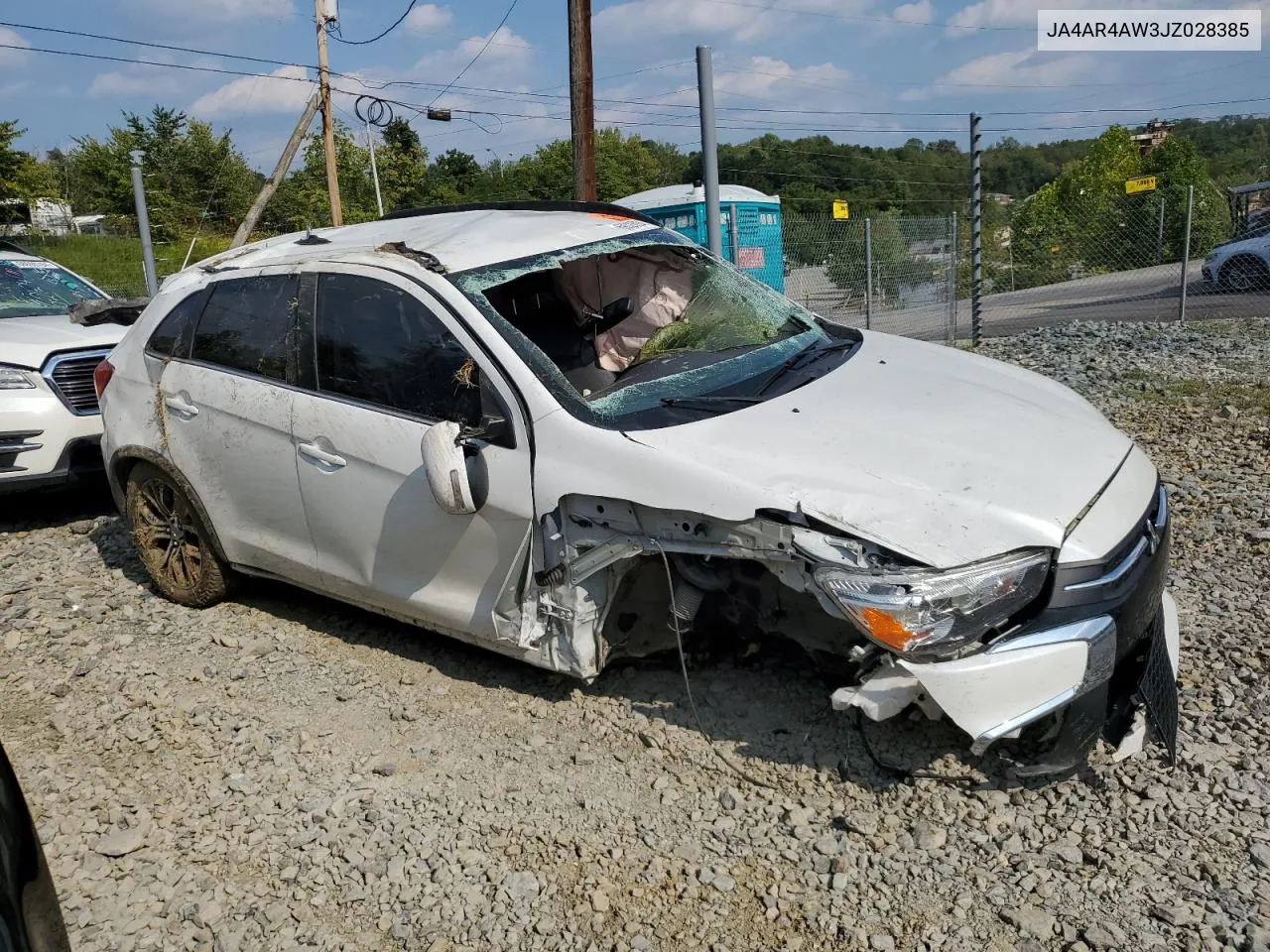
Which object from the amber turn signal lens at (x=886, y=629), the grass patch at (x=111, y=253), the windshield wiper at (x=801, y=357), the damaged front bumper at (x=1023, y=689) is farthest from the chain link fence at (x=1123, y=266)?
the grass patch at (x=111, y=253)

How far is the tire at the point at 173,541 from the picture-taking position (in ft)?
15.9

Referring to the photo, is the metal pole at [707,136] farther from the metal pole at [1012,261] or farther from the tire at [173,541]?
the metal pole at [1012,261]

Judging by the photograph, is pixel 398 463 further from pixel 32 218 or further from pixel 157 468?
pixel 32 218

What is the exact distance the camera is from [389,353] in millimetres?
3873

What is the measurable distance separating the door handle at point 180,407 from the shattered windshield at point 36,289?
360 centimetres

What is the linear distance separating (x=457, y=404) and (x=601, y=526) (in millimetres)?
768

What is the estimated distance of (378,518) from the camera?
388cm

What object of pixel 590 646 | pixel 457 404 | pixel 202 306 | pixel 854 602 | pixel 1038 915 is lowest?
pixel 1038 915

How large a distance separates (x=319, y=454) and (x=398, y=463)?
458 millimetres

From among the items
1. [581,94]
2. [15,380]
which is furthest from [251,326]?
[581,94]

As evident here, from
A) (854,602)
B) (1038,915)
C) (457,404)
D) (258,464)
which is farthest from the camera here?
(258,464)

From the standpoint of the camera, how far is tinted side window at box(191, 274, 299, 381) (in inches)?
168

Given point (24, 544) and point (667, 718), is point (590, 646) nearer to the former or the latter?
point (667, 718)

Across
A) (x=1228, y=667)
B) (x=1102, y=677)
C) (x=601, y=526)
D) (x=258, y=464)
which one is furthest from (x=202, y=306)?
(x=1228, y=667)
